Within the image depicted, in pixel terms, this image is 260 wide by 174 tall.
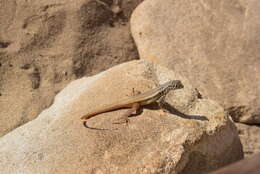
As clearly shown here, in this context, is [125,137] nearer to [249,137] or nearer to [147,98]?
[147,98]

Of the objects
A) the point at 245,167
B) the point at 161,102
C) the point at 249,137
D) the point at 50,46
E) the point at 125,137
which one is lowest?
the point at 249,137

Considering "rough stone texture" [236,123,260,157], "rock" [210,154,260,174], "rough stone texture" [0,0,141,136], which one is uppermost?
"rock" [210,154,260,174]

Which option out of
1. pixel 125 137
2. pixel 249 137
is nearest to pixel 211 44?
pixel 249 137

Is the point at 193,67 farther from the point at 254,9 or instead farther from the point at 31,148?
the point at 31,148

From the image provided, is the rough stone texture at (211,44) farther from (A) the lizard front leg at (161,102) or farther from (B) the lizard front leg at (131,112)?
(B) the lizard front leg at (131,112)

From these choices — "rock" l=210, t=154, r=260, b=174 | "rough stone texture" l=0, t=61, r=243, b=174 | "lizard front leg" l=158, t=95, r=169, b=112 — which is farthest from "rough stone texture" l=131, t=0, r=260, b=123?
"rock" l=210, t=154, r=260, b=174

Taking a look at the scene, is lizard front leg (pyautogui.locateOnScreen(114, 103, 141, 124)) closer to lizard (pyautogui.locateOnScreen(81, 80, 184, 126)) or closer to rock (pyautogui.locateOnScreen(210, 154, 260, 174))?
lizard (pyautogui.locateOnScreen(81, 80, 184, 126))

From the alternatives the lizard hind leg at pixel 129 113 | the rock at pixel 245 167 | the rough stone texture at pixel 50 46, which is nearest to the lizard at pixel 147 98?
the lizard hind leg at pixel 129 113
